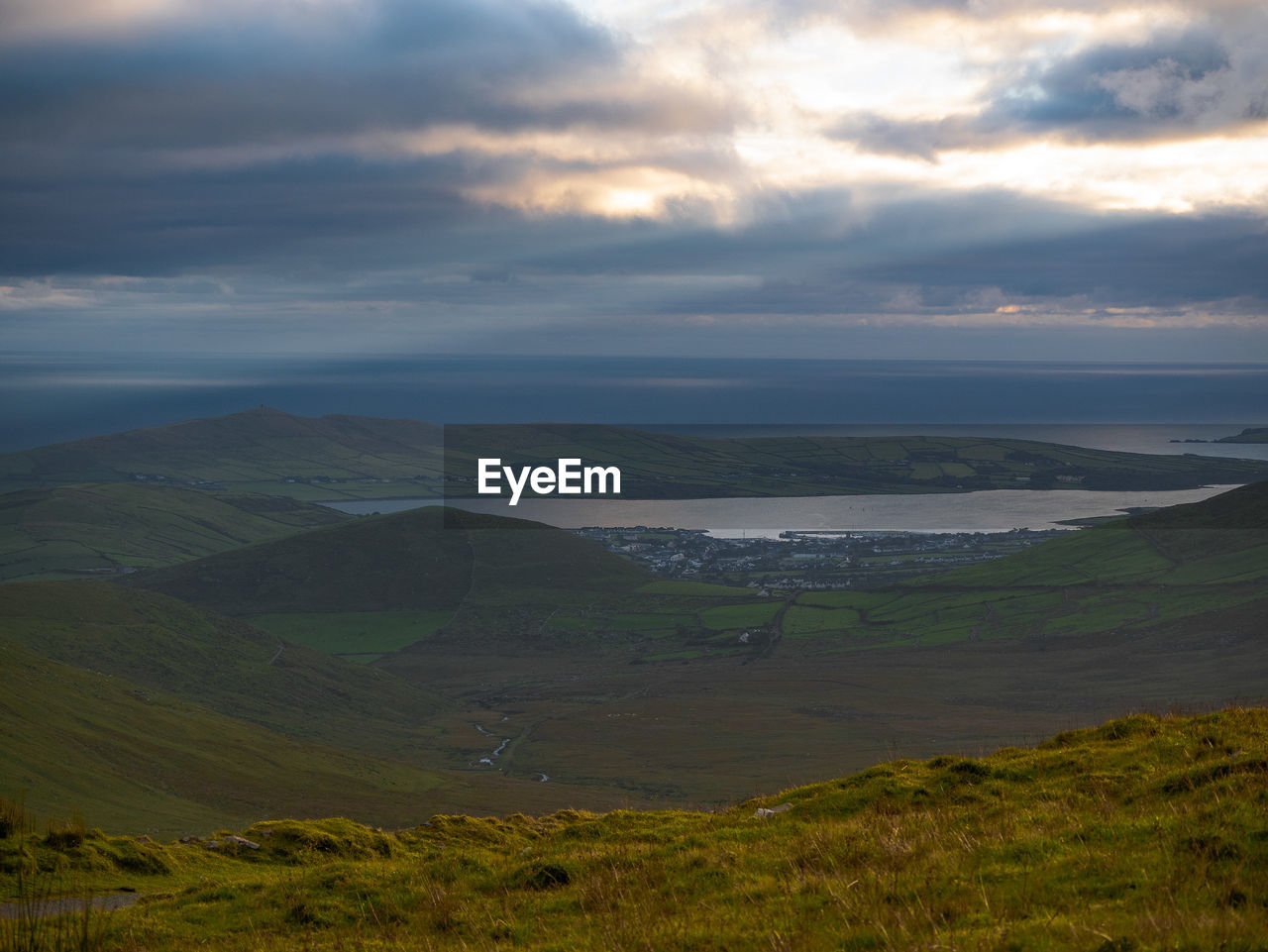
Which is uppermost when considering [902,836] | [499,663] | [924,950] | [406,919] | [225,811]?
[924,950]

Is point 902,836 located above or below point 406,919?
above

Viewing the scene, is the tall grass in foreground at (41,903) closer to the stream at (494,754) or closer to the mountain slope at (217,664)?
the stream at (494,754)

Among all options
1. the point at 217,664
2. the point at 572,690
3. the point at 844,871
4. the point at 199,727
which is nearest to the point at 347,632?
the point at 217,664

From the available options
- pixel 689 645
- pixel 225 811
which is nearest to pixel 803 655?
pixel 689 645

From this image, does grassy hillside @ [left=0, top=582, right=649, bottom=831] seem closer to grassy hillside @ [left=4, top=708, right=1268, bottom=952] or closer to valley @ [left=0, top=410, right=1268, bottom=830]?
valley @ [left=0, top=410, right=1268, bottom=830]

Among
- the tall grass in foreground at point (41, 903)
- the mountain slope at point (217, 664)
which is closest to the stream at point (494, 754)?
the mountain slope at point (217, 664)

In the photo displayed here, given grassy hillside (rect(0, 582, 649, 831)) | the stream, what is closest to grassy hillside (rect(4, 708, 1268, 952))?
grassy hillside (rect(0, 582, 649, 831))

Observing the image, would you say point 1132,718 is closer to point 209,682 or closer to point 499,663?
point 209,682
